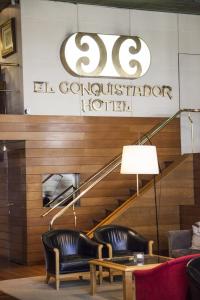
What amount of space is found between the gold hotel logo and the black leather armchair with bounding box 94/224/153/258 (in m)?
3.62

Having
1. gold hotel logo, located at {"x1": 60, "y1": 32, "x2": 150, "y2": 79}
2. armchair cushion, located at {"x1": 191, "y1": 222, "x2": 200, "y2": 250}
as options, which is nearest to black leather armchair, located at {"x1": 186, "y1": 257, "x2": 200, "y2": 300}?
armchair cushion, located at {"x1": 191, "y1": 222, "x2": 200, "y2": 250}

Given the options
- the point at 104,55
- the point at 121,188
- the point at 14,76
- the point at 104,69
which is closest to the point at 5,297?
the point at 121,188

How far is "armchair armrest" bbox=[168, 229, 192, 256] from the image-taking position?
9.77m

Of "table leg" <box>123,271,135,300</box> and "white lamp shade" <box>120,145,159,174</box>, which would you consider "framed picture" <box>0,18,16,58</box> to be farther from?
"table leg" <box>123,271,135,300</box>

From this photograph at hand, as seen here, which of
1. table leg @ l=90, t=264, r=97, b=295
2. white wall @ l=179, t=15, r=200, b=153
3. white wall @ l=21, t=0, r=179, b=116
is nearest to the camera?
table leg @ l=90, t=264, r=97, b=295

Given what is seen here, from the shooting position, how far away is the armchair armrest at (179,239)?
977 centimetres

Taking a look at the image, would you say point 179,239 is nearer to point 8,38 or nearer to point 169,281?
point 169,281

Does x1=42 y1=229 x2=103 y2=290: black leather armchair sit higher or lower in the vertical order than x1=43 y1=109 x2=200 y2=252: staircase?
lower

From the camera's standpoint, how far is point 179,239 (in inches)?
386

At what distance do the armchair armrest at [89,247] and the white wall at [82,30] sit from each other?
10.4 feet

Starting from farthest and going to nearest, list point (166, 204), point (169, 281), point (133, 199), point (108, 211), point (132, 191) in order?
point (132, 191) → point (108, 211) → point (166, 204) → point (133, 199) → point (169, 281)

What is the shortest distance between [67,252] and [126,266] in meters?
1.88

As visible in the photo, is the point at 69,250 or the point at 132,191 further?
the point at 132,191

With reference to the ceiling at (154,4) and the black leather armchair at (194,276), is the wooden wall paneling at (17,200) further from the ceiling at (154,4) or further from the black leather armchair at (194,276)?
the black leather armchair at (194,276)
